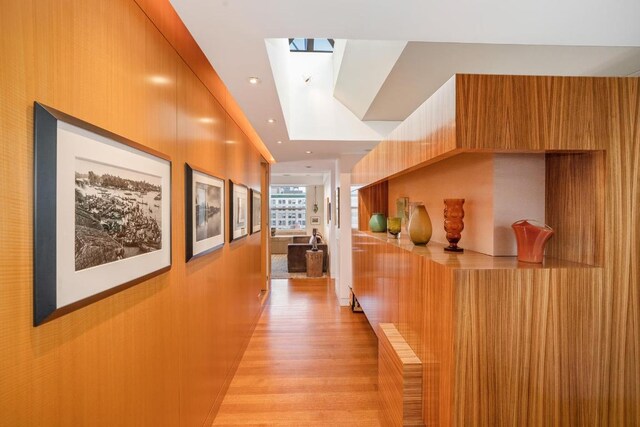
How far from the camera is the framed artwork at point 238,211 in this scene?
2.70m

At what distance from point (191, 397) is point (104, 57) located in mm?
1862

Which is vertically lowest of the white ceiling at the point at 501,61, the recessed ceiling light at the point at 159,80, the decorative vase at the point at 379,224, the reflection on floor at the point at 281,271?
the reflection on floor at the point at 281,271

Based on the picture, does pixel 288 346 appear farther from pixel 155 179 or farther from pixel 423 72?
pixel 423 72

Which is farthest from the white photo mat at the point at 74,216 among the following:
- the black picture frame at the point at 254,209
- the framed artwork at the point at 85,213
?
the black picture frame at the point at 254,209

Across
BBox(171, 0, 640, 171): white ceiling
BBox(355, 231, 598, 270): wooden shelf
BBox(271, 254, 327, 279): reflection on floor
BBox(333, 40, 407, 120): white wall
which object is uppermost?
BBox(333, 40, 407, 120): white wall

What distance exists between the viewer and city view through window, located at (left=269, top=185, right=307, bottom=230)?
12.3 meters

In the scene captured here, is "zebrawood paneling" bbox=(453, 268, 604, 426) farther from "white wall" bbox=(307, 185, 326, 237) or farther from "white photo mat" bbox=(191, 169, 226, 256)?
"white wall" bbox=(307, 185, 326, 237)

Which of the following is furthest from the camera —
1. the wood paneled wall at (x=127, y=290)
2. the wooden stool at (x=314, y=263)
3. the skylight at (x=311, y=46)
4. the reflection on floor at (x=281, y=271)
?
the reflection on floor at (x=281, y=271)

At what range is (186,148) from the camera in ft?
5.67

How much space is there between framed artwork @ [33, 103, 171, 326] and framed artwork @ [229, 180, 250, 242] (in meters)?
1.40

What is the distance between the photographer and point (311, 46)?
12.7ft

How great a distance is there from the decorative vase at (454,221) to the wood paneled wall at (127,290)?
161 centimetres

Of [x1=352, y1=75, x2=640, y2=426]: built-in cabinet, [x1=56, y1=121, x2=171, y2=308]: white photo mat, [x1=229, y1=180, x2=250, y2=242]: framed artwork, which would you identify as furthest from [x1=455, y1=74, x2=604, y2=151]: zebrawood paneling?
[x1=229, y1=180, x2=250, y2=242]: framed artwork

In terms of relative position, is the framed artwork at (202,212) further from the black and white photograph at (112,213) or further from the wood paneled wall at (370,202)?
the wood paneled wall at (370,202)
